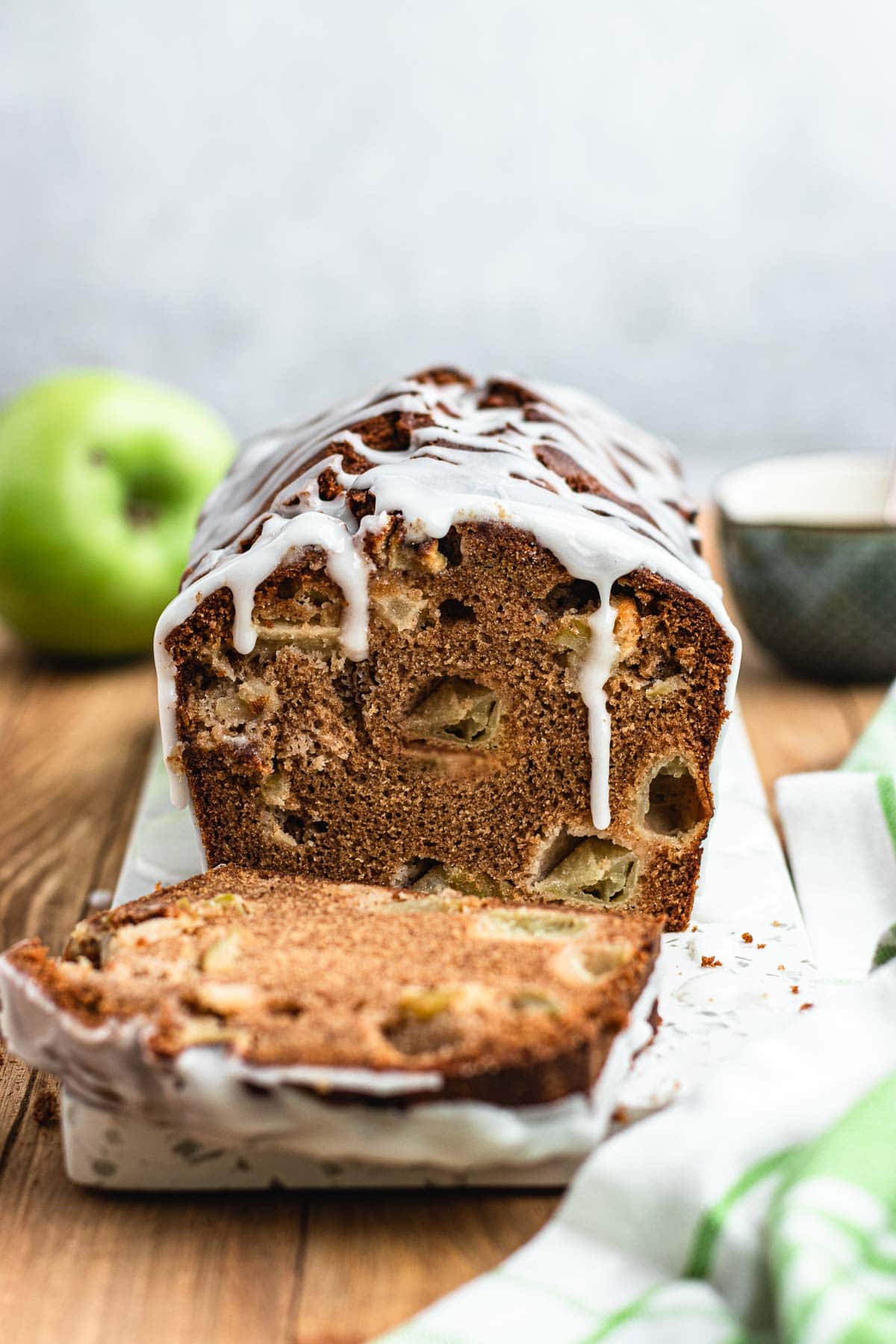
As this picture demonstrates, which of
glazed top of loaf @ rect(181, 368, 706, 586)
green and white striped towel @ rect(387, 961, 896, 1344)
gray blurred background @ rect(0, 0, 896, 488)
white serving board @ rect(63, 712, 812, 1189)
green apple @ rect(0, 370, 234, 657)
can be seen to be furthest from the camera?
gray blurred background @ rect(0, 0, 896, 488)

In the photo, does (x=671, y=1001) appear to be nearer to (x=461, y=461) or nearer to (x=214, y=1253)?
(x=214, y=1253)

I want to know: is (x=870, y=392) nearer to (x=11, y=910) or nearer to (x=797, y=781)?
(x=797, y=781)

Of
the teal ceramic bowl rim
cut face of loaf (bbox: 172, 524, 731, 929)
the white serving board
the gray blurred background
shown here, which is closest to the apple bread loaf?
cut face of loaf (bbox: 172, 524, 731, 929)

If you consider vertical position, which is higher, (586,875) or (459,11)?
(459,11)

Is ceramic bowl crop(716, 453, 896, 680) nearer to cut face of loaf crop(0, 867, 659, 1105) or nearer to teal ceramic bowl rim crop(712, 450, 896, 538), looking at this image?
teal ceramic bowl rim crop(712, 450, 896, 538)

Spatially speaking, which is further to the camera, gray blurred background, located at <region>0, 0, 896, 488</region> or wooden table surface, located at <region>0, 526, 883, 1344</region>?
gray blurred background, located at <region>0, 0, 896, 488</region>

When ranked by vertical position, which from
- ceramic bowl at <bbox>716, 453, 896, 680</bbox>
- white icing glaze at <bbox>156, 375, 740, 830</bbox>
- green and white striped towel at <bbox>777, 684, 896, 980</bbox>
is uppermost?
white icing glaze at <bbox>156, 375, 740, 830</bbox>

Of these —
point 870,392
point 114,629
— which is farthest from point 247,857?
point 870,392
